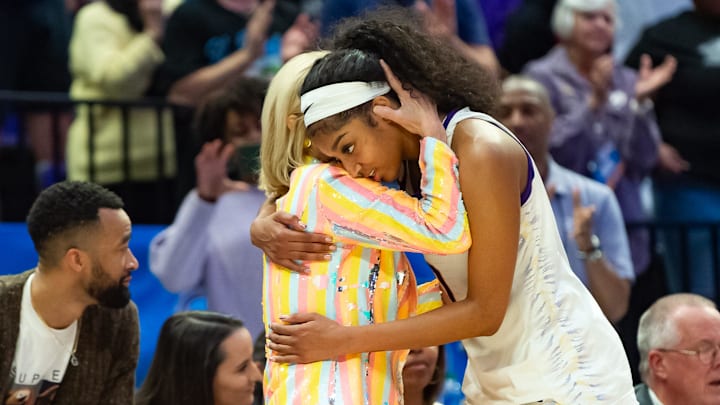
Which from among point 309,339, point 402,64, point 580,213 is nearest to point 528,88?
point 580,213

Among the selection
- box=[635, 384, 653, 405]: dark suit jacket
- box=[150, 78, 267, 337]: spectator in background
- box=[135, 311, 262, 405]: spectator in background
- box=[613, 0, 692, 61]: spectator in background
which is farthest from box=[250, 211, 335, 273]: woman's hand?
box=[613, 0, 692, 61]: spectator in background

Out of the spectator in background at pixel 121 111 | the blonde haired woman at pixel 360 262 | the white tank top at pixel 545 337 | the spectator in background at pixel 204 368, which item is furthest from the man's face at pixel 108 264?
the spectator in background at pixel 121 111

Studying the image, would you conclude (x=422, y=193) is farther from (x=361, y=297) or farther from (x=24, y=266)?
(x=24, y=266)

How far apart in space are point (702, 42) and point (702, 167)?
2.19 feet

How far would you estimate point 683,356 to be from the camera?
16.5 ft

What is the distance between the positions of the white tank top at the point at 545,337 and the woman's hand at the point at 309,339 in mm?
384

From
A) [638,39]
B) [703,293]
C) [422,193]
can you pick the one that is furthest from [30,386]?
[638,39]

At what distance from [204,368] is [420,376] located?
782 millimetres

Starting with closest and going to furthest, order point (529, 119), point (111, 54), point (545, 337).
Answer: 1. point (545, 337)
2. point (529, 119)
3. point (111, 54)

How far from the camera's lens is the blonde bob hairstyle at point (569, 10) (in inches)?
282

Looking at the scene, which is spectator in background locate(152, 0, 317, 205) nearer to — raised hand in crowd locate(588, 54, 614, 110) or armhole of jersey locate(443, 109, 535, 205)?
raised hand in crowd locate(588, 54, 614, 110)

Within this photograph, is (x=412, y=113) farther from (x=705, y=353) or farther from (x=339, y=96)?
(x=705, y=353)

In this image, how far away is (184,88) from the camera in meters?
6.93

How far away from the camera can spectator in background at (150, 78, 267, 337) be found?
5.79 m
